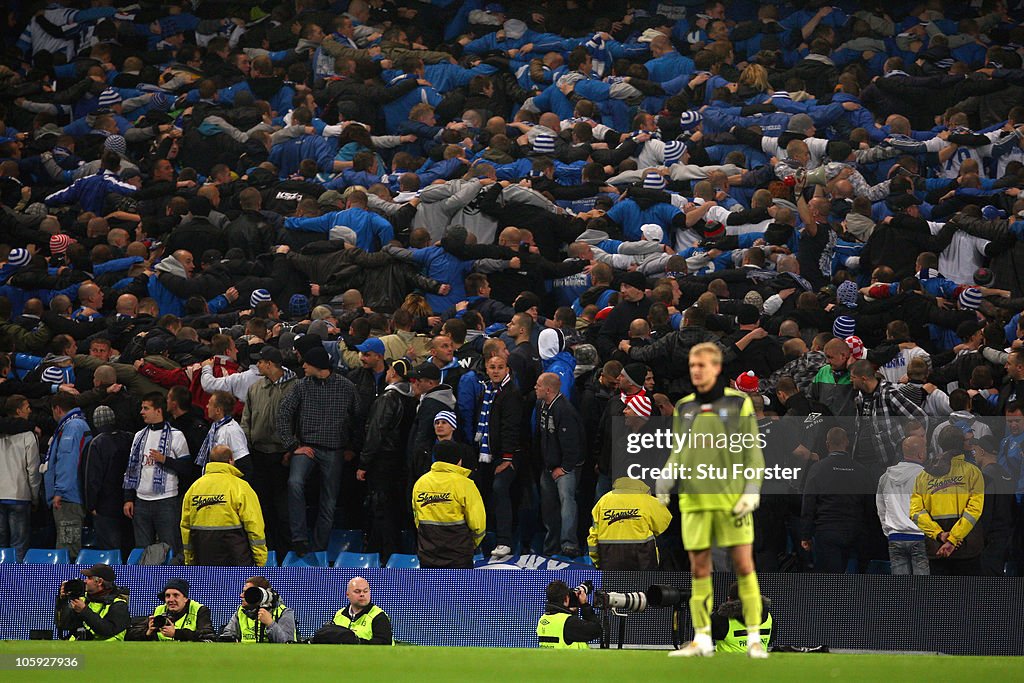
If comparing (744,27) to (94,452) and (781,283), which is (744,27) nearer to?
(781,283)

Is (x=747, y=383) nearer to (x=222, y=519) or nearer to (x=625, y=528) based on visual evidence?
(x=625, y=528)

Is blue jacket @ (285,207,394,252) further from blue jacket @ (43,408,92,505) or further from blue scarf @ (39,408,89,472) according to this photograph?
blue jacket @ (43,408,92,505)

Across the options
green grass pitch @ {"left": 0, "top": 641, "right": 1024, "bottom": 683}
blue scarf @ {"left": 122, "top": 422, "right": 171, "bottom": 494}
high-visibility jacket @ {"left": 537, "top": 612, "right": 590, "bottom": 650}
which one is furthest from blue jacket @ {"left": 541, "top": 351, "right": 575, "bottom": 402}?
blue scarf @ {"left": 122, "top": 422, "right": 171, "bottom": 494}

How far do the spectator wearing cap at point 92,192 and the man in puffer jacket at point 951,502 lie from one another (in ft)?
40.0

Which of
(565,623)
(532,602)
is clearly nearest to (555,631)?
(565,623)

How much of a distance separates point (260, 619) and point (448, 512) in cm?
214

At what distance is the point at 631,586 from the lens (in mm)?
14062

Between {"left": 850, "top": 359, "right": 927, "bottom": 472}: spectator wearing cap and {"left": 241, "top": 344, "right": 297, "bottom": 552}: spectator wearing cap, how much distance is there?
5.98m

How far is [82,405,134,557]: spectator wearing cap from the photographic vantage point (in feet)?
51.0

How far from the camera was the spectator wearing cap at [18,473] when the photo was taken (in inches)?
624

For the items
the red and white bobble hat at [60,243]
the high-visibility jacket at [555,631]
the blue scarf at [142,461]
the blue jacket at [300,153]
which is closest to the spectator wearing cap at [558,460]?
the high-visibility jacket at [555,631]

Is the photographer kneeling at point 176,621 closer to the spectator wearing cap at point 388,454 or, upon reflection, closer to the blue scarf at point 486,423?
the spectator wearing cap at point 388,454

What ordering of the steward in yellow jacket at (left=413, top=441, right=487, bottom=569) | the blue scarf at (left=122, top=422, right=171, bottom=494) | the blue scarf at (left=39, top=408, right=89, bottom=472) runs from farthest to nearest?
the blue scarf at (left=39, top=408, right=89, bottom=472) → the blue scarf at (left=122, top=422, right=171, bottom=494) → the steward in yellow jacket at (left=413, top=441, right=487, bottom=569)

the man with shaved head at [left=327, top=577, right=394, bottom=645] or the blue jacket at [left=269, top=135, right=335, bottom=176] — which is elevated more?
the blue jacket at [left=269, top=135, right=335, bottom=176]
